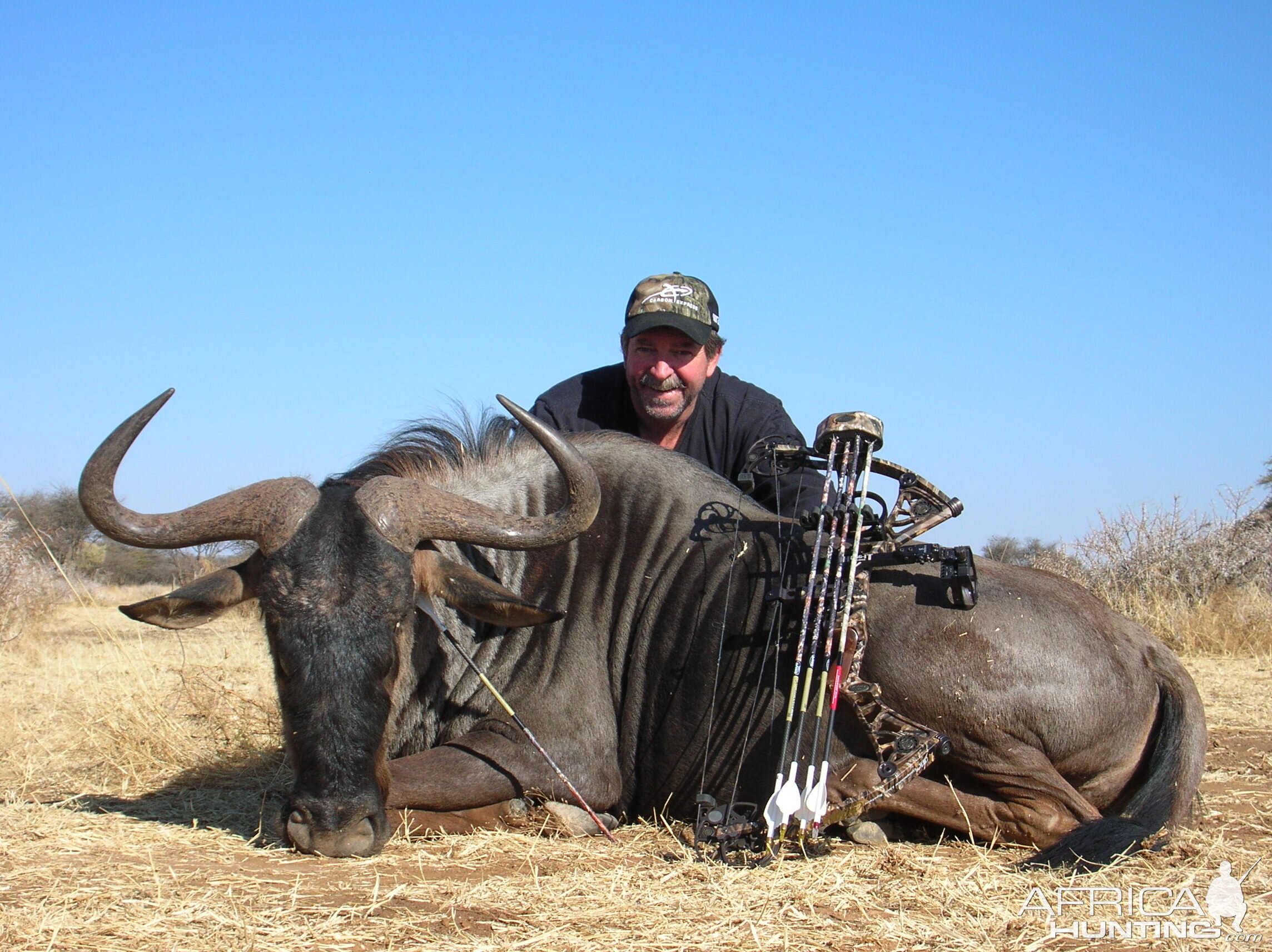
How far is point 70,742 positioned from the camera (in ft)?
18.9

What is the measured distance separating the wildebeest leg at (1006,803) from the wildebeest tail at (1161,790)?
12 centimetres

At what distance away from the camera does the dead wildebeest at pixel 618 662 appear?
3.81 meters

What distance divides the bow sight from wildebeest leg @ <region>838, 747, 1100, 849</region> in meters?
0.11

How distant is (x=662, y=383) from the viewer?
6.17 metres

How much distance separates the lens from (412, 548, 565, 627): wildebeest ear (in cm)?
421

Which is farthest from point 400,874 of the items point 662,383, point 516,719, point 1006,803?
point 662,383

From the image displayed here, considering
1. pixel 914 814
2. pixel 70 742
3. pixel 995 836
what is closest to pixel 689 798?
pixel 914 814

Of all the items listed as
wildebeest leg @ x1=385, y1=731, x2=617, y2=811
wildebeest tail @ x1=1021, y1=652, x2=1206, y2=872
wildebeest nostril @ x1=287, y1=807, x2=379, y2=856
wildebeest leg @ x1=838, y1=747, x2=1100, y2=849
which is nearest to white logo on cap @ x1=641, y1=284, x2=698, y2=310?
wildebeest leg @ x1=385, y1=731, x2=617, y2=811

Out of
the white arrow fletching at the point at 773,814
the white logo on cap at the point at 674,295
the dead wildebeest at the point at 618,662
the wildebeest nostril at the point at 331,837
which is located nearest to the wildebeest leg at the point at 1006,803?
the dead wildebeest at the point at 618,662

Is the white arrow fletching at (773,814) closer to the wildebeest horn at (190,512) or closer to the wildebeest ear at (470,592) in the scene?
the wildebeest ear at (470,592)

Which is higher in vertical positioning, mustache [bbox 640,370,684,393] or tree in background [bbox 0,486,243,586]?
mustache [bbox 640,370,684,393]

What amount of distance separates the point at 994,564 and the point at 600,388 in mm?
2717

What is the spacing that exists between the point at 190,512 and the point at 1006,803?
3.26 m

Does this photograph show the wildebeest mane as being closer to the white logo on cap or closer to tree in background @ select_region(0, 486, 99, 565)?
the white logo on cap
